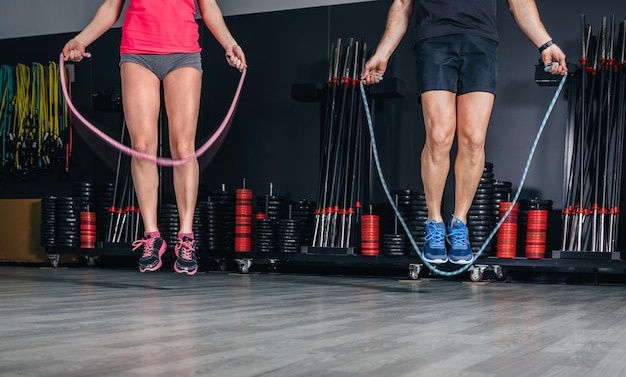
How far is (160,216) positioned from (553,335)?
5.18 meters

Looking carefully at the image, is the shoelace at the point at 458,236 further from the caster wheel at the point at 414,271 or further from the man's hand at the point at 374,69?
the caster wheel at the point at 414,271

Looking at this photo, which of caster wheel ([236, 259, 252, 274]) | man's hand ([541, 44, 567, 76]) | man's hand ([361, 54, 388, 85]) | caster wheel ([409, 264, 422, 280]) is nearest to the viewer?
man's hand ([541, 44, 567, 76])

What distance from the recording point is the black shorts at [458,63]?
3.90 metres

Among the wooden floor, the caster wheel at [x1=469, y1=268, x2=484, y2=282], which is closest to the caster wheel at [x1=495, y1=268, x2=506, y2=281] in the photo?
the caster wheel at [x1=469, y1=268, x2=484, y2=282]

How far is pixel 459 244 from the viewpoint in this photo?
13.0 feet

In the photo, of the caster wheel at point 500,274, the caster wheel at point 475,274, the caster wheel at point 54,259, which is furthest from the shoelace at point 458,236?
the caster wheel at point 54,259

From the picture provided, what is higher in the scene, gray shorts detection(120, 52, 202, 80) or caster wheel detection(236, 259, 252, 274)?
gray shorts detection(120, 52, 202, 80)

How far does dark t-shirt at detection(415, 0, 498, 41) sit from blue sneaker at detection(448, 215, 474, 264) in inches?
37.0

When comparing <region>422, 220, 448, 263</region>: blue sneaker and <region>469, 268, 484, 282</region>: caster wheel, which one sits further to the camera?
<region>469, 268, 484, 282</region>: caster wheel

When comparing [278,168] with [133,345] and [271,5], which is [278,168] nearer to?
[271,5]

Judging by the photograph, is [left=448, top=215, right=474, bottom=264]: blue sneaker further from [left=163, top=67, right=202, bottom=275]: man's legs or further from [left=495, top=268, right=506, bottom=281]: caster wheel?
[left=495, top=268, right=506, bottom=281]: caster wheel

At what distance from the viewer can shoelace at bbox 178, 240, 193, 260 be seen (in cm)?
386

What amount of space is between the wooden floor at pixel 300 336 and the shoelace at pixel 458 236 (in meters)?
0.68

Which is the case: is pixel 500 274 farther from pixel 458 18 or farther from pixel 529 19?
pixel 458 18
